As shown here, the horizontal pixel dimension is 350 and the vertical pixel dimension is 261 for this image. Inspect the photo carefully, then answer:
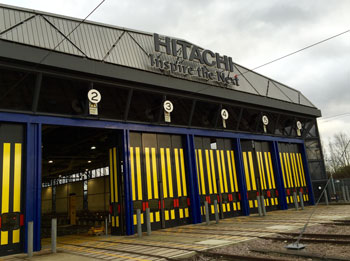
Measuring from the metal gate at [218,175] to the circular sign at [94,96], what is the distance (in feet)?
26.6

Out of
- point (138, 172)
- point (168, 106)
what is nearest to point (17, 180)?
point (138, 172)

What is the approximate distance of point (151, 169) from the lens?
17.9m

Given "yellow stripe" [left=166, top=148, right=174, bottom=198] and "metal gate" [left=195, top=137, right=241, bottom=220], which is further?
"metal gate" [left=195, top=137, right=241, bottom=220]

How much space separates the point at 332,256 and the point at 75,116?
12.5 meters

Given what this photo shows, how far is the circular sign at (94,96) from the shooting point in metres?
15.2

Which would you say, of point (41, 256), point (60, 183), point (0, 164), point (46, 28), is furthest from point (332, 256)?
point (60, 183)

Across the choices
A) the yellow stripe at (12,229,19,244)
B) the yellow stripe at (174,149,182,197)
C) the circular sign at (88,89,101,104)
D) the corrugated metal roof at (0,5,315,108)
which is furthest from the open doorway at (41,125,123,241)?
the yellow stripe at (12,229,19,244)

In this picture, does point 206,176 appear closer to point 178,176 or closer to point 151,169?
point 178,176

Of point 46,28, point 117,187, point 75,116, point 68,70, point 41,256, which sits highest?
point 46,28

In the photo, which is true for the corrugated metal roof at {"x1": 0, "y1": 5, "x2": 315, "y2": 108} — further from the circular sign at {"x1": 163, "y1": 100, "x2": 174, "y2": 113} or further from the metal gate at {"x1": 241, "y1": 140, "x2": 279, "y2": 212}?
the metal gate at {"x1": 241, "y1": 140, "x2": 279, "y2": 212}

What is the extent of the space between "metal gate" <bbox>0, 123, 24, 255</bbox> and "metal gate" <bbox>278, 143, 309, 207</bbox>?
21213 millimetres

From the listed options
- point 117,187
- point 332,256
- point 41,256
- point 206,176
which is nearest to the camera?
point 332,256

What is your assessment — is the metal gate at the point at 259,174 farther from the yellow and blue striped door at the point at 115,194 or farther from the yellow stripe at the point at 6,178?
the yellow stripe at the point at 6,178

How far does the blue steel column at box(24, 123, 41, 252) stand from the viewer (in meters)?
12.7
